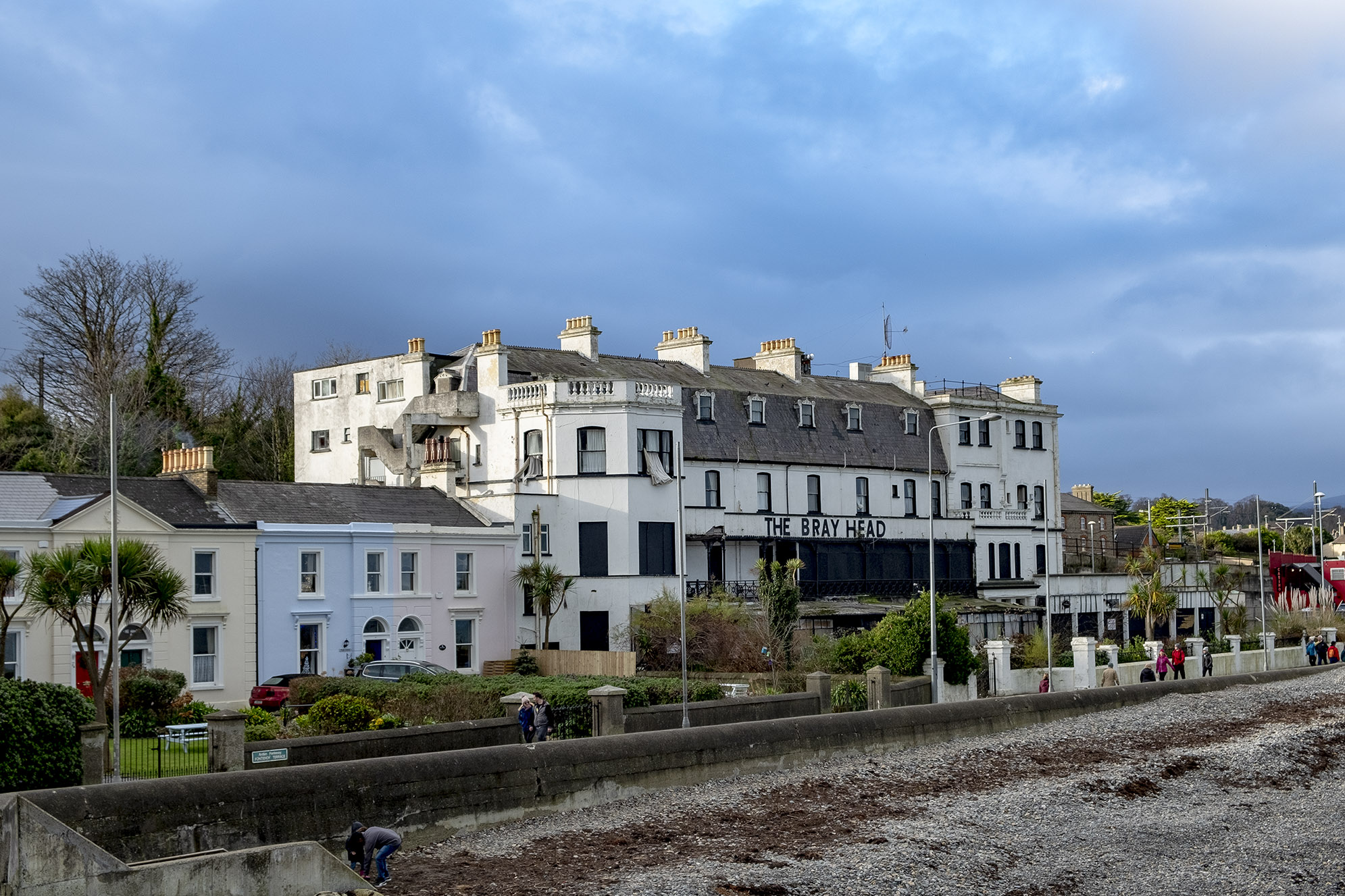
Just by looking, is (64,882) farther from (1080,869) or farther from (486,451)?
(486,451)

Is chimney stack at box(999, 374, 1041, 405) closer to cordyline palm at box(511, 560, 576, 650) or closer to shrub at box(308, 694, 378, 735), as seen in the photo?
cordyline palm at box(511, 560, 576, 650)

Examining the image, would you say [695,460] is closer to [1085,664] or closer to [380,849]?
[1085,664]

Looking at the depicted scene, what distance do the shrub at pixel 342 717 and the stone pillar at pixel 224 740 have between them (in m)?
7.91

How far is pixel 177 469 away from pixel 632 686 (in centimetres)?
1956

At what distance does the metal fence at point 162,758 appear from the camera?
23.5 metres

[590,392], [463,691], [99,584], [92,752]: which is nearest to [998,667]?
[463,691]

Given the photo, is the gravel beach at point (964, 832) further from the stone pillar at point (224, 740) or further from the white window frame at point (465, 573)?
the white window frame at point (465, 573)

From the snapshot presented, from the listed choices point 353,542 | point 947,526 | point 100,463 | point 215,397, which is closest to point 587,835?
point 353,542

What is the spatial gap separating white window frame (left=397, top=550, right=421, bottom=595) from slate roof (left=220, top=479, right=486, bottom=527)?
141 centimetres

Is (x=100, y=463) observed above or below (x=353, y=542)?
above

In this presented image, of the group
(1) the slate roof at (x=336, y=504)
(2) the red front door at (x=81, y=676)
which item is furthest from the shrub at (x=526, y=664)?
(2) the red front door at (x=81, y=676)

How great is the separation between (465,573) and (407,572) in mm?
2638

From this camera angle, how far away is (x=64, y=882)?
16.2 meters

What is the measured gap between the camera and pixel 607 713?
27.8 metres
